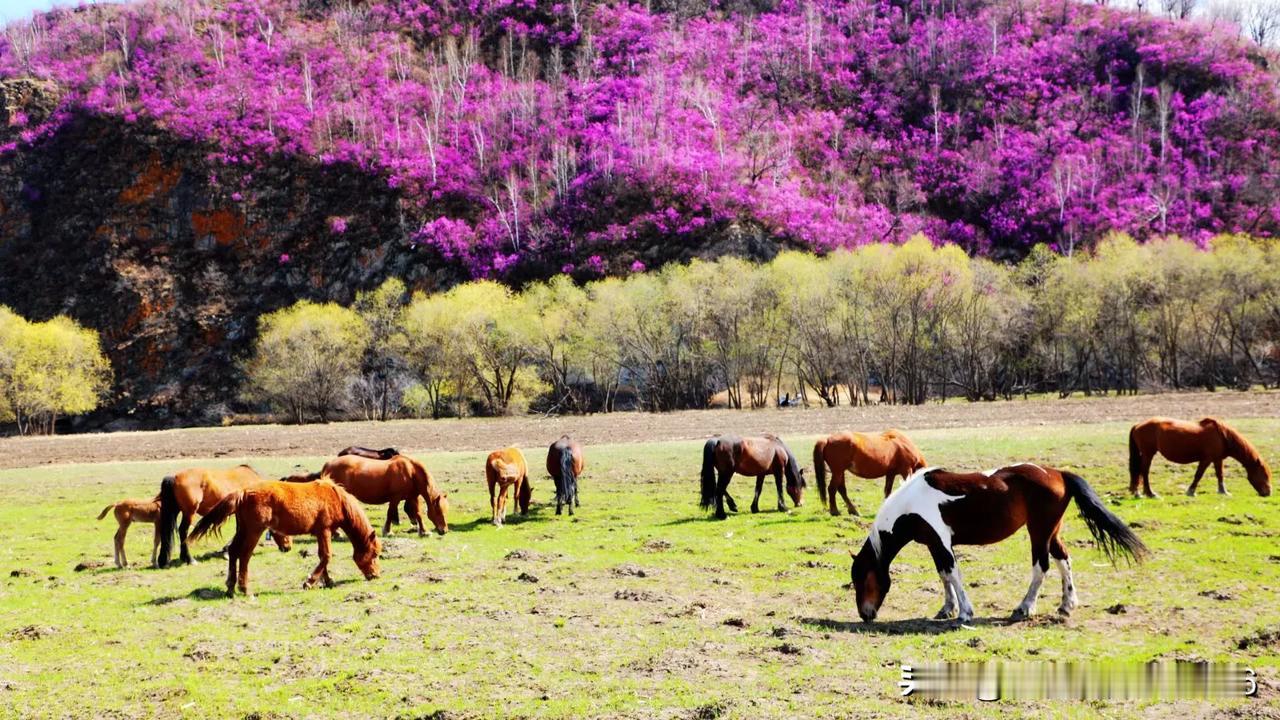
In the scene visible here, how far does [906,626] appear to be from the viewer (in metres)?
10.3

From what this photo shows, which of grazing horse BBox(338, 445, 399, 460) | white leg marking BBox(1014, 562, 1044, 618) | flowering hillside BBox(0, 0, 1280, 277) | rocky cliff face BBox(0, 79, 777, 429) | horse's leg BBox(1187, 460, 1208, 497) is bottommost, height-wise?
white leg marking BBox(1014, 562, 1044, 618)

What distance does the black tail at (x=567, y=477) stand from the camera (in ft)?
69.8

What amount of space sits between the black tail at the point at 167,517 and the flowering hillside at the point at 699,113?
7381cm

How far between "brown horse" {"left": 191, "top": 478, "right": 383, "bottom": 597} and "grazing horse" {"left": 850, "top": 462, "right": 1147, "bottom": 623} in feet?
27.1

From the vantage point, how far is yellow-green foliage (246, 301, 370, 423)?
7275cm

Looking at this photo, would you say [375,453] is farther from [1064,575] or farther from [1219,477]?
[1219,477]

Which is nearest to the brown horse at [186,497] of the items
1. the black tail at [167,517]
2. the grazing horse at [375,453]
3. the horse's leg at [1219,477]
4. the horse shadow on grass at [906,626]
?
the black tail at [167,517]

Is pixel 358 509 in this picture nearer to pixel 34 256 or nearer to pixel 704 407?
pixel 704 407

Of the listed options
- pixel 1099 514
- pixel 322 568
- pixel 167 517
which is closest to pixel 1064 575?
pixel 1099 514

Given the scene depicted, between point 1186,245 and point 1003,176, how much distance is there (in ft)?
132

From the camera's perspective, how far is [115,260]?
94312 mm

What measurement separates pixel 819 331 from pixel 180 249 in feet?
246

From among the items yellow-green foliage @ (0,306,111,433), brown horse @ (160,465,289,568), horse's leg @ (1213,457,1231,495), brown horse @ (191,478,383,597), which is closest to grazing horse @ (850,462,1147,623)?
brown horse @ (191,478,383,597)

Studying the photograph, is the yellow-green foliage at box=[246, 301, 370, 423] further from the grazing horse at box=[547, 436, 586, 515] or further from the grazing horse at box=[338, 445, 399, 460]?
the grazing horse at box=[547, 436, 586, 515]
